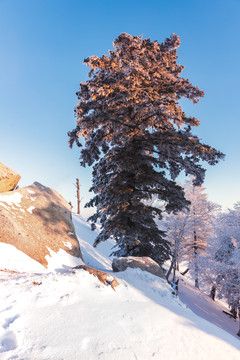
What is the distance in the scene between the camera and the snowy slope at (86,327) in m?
1.84

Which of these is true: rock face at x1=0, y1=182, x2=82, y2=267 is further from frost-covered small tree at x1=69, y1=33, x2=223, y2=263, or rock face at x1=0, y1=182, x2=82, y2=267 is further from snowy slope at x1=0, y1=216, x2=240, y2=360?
snowy slope at x1=0, y1=216, x2=240, y2=360

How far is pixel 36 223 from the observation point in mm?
6773

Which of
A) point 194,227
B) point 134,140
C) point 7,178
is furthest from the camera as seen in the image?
point 194,227

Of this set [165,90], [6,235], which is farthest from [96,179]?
[165,90]

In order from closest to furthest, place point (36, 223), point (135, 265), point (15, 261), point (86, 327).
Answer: point (86, 327), point (15, 261), point (135, 265), point (36, 223)

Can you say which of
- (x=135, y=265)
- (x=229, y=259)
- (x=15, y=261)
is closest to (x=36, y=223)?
(x=15, y=261)

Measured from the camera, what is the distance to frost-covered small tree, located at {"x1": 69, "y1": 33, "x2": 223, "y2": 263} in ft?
22.7

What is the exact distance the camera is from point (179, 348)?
2.35m

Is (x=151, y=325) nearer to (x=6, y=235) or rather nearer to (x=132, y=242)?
(x=132, y=242)

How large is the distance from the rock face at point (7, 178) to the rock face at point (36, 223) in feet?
0.82

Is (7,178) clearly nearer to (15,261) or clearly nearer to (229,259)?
(15,261)

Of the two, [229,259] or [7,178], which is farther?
[229,259]

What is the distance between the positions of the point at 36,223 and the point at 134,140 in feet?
17.0

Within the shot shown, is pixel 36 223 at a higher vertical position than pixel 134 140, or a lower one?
lower
